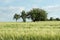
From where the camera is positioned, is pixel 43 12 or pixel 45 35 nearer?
pixel 45 35

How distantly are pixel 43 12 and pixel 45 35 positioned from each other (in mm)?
69009

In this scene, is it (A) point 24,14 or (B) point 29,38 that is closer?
(B) point 29,38

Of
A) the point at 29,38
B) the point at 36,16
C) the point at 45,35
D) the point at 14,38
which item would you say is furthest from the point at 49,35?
the point at 36,16

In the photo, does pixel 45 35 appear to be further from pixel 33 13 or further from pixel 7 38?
pixel 33 13

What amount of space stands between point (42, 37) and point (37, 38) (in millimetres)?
181

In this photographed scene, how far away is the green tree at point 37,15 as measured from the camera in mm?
73188

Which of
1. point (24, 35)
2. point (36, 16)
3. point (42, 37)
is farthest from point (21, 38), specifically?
point (36, 16)

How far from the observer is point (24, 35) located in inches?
308

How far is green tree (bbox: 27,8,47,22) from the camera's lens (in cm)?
7319

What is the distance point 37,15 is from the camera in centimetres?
7425

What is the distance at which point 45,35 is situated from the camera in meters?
7.64

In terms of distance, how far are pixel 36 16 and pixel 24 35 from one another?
214 feet

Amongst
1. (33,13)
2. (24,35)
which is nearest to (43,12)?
(33,13)

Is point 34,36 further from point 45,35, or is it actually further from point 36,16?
point 36,16
